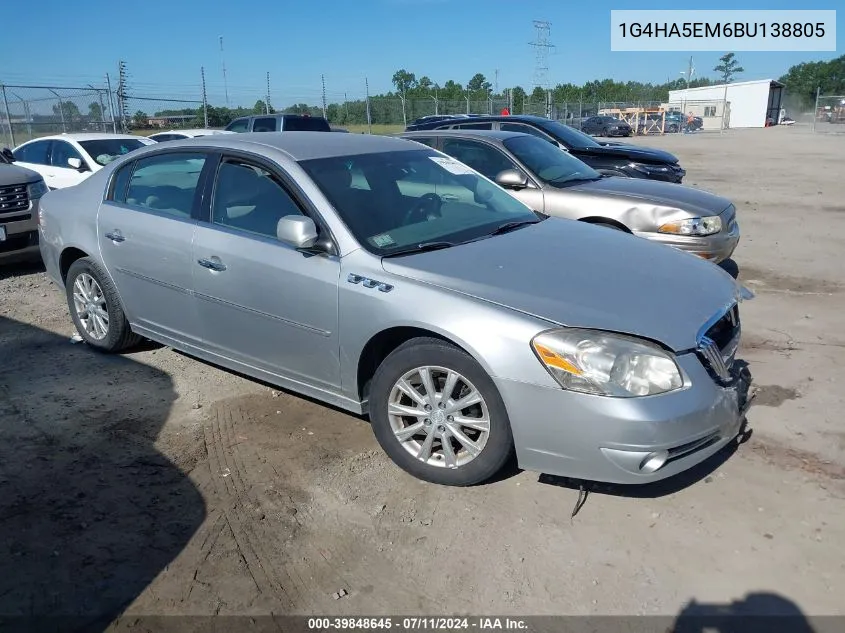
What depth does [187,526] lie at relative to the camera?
3.21 metres

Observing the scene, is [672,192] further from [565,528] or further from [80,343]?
[80,343]

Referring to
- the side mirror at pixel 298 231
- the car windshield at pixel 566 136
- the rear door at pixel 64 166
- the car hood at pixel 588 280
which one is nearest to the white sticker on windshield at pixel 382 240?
the car hood at pixel 588 280

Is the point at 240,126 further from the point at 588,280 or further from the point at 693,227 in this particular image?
the point at 588,280

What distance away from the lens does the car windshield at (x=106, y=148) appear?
35.8ft

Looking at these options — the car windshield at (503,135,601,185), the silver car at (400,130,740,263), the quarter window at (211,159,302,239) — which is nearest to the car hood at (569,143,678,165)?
the car windshield at (503,135,601,185)

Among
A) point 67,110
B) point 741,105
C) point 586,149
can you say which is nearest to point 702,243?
point 586,149

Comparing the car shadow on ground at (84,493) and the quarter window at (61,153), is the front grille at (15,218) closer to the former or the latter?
the quarter window at (61,153)

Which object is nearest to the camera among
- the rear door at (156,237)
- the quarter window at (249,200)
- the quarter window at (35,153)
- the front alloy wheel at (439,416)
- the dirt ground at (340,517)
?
the dirt ground at (340,517)

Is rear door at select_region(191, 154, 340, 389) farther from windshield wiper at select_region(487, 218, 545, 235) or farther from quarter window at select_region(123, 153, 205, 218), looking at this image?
windshield wiper at select_region(487, 218, 545, 235)

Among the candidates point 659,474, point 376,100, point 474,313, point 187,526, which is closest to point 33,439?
point 187,526

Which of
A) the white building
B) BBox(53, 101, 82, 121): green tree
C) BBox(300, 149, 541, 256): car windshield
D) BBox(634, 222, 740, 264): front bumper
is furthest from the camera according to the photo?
the white building

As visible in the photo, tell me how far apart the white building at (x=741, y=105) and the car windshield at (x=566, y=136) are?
49087 mm

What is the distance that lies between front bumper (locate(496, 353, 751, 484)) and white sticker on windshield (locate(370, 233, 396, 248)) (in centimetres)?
106

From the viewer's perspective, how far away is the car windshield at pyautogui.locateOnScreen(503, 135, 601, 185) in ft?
23.4
